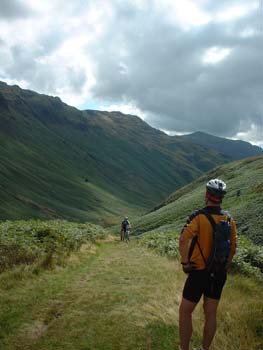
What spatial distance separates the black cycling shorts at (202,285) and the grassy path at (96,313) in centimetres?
108

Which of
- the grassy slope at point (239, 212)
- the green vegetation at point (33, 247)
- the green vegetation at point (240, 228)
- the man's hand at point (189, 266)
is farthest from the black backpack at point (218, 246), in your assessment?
the grassy slope at point (239, 212)

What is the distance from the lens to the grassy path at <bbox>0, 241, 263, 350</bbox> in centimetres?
863

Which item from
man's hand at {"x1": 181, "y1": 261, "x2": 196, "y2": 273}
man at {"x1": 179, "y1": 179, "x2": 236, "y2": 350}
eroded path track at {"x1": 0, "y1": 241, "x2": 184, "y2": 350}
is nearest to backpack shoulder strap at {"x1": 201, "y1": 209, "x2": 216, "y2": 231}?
man at {"x1": 179, "y1": 179, "x2": 236, "y2": 350}

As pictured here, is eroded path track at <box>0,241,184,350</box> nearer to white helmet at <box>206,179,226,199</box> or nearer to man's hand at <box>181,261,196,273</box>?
man's hand at <box>181,261,196,273</box>

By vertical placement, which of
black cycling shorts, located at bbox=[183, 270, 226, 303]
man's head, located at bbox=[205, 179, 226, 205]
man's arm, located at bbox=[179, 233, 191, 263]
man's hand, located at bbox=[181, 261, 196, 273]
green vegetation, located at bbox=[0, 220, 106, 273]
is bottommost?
green vegetation, located at bbox=[0, 220, 106, 273]

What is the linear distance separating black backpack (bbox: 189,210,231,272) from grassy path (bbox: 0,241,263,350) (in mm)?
1586

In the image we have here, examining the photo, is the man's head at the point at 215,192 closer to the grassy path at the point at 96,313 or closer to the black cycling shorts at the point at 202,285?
the black cycling shorts at the point at 202,285

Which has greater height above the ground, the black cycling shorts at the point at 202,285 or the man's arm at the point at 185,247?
the man's arm at the point at 185,247

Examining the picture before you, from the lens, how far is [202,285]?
7754mm

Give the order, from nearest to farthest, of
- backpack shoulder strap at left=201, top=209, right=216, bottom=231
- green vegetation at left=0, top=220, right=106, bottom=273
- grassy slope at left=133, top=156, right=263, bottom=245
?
backpack shoulder strap at left=201, top=209, right=216, bottom=231 → green vegetation at left=0, top=220, right=106, bottom=273 → grassy slope at left=133, top=156, right=263, bottom=245

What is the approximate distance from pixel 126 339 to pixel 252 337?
2509 mm

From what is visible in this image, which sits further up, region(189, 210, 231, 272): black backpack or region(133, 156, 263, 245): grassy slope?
region(133, 156, 263, 245): grassy slope

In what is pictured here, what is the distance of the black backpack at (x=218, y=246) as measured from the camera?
25.1 ft

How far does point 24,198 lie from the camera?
169m
